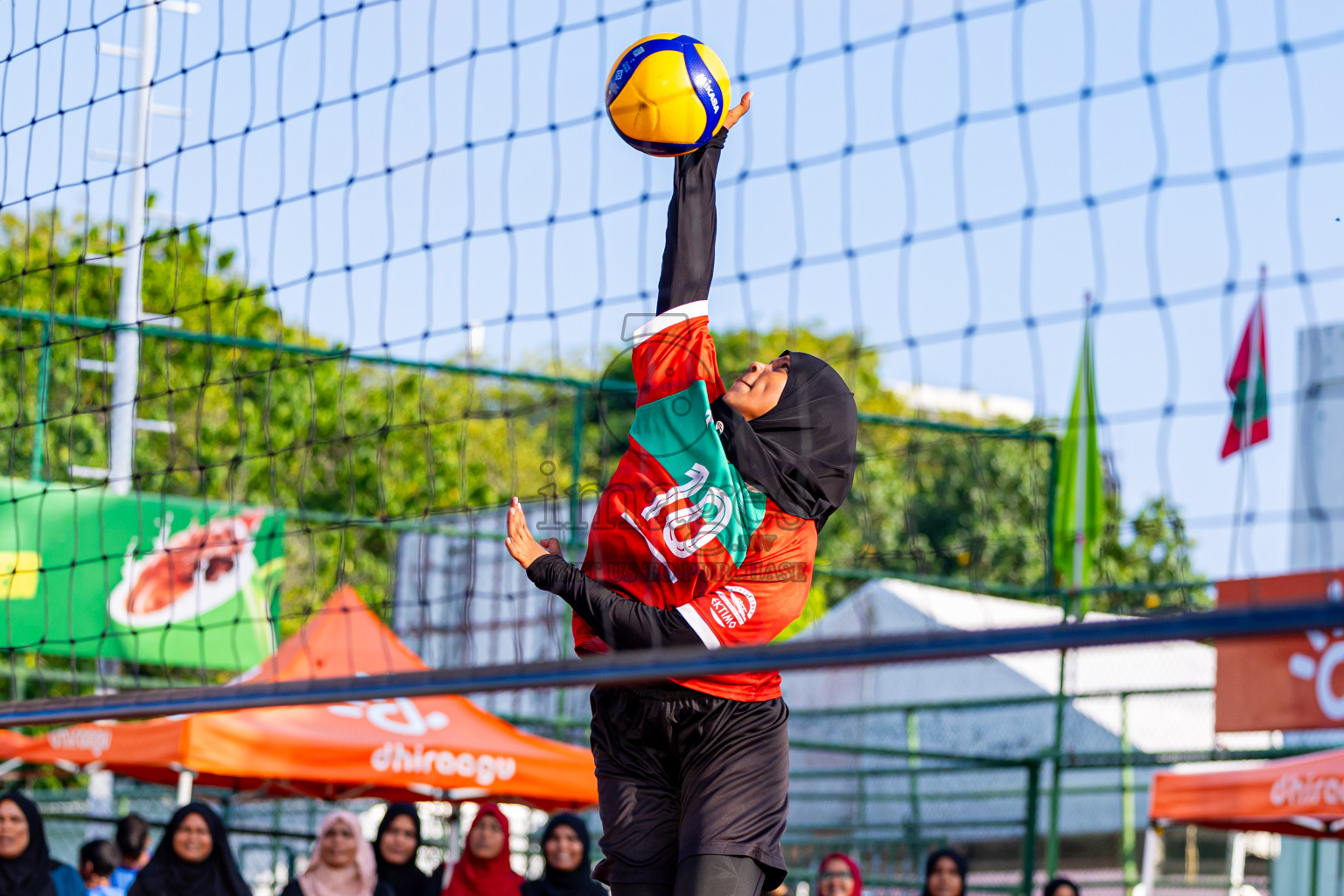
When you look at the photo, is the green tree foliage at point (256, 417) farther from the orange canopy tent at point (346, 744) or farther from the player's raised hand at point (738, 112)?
the player's raised hand at point (738, 112)

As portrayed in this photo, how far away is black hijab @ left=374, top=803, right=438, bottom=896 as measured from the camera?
325 inches

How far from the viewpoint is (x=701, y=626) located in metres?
3.39

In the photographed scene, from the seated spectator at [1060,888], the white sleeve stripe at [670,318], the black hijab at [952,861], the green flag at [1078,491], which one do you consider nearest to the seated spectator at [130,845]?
the black hijab at [952,861]

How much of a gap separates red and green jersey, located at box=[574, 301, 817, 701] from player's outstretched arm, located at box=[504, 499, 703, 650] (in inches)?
1.6

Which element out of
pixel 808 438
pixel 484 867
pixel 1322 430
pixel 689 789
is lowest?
pixel 484 867

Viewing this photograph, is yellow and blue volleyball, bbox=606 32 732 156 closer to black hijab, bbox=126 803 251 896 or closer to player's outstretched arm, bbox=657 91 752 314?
player's outstretched arm, bbox=657 91 752 314

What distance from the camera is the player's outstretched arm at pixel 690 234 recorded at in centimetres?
345

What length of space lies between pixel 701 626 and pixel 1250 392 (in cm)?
417

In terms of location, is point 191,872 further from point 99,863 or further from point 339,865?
point 99,863

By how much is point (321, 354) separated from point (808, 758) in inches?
392

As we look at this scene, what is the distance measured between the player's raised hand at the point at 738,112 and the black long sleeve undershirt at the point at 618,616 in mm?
1037

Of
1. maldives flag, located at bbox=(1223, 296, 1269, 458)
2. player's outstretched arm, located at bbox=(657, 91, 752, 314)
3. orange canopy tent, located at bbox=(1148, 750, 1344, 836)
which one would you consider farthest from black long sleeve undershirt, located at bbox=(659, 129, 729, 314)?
orange canopy tent, located at bbox=(1148, 750, 1344, 836)

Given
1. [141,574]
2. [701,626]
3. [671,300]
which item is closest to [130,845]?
[141,574]

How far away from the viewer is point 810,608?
20234mm
